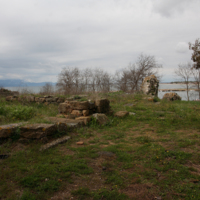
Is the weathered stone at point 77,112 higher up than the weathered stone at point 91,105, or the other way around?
the weathered stone at point 91,105

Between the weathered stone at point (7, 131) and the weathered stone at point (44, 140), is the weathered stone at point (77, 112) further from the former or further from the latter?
the weathered stone at point (7, 131)

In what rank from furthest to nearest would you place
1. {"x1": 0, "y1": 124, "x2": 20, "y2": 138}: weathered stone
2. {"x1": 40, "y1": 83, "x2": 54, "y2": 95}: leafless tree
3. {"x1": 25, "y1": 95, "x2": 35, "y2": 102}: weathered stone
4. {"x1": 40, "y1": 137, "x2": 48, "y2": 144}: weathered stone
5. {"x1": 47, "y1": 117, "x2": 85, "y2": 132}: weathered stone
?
1. {"x1": 40, "y1": 83, "x2": 54, "y2": 95}: leafless tree
2. {"x1": 25, "y1": 95, "x2": 35, "y2": 102}: weathered stone
3. {"x1": 47, "y1": 117, "x2": 85, "y2": 132}: weathered stone
4. {"x1": 40, "y1": 137, "x2": 48, "y2": 144}: weathered stone
5. {"x1": 0, "y1": 124, "x2": 20, "y2": 138}: weathered stone

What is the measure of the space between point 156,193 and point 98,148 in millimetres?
2157

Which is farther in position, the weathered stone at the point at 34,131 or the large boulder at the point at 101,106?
the large boulder at the point at 101,106

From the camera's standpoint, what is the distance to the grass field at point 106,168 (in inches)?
106

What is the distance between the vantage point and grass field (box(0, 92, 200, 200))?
2703mm

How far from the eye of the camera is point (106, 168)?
352 cm

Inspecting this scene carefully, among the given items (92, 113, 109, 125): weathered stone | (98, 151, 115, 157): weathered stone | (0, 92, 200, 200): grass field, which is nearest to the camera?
(0, 92, 200, 200): grass field

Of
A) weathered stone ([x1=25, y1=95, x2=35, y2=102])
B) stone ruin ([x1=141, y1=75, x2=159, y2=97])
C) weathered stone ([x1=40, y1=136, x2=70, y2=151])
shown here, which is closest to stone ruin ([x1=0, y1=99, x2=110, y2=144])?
weathered stone ([x1=40, y1=136, x2=70, y2=151])

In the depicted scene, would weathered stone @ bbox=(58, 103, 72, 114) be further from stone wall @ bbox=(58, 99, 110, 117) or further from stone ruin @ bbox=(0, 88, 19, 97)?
stone ruin @ bbox=(0, 88, 19, 97)

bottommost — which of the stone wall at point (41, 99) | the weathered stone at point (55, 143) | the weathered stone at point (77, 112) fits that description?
the weathered stone at point (55, 143)

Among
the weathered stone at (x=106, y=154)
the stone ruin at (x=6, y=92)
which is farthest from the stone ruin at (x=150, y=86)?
the weathered stone at (x=106, y=154)

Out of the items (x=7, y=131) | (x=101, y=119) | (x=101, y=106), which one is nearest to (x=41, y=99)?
(x=101, y=106)

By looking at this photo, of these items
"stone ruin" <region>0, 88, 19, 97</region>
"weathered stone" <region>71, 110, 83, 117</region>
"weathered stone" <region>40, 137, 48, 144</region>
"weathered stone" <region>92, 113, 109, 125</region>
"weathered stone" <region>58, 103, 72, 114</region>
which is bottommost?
"weathered stone" <region>40, 137, 48, 144</region>
